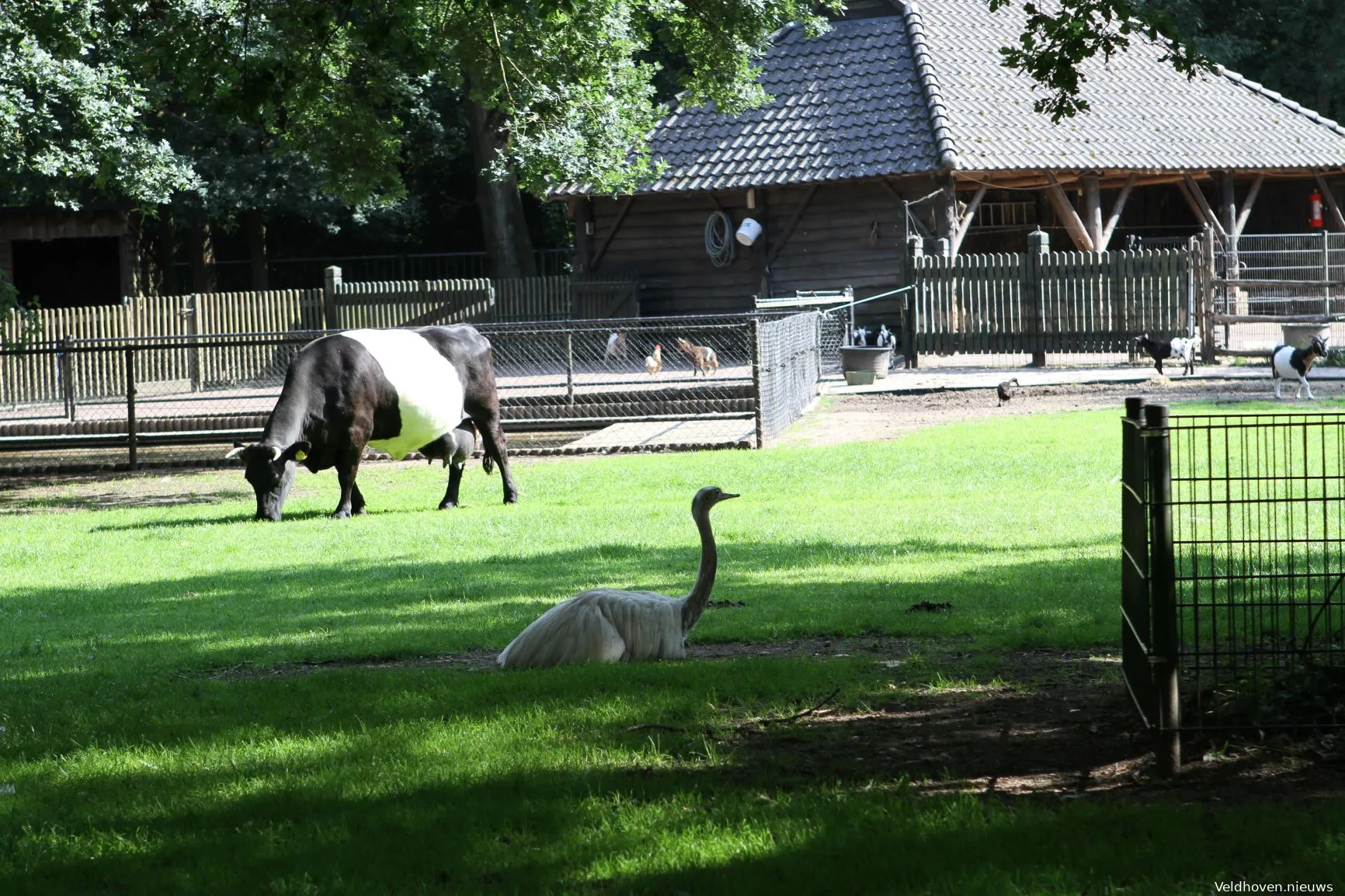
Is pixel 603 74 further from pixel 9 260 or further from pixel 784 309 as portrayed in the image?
pixel 9 260

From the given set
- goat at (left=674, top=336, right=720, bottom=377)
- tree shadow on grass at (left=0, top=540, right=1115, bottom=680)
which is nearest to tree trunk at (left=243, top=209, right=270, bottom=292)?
goat at (left=674, top=336, right=720, bottom=377)

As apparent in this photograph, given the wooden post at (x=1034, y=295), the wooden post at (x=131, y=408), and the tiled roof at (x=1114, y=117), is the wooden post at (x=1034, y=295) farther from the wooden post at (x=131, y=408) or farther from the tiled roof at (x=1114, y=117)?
the wooden post at (x=131, y=408)

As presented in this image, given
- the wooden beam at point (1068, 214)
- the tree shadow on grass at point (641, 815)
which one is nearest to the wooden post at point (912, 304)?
the wooden beam at point (1068, 214)

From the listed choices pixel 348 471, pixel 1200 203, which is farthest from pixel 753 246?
pixel 348 471

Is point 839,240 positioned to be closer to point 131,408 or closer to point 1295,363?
point 1295,363

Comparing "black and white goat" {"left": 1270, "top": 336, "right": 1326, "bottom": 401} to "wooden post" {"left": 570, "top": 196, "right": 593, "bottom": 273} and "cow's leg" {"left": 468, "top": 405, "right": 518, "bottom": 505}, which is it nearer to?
"cow's leg" {"left": 468, "top": 405, "right": 518, "bottom": 505}

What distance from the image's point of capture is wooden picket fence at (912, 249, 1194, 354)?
89.9 feet

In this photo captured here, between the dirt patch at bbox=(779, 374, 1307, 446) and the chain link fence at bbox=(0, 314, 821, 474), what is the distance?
24.0 inches

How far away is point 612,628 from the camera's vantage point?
780 centimetres

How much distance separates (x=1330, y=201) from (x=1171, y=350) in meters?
13.2

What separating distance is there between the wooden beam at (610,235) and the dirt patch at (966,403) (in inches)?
441

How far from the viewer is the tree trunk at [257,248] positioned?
135 ft

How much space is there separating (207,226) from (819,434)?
25915 mm

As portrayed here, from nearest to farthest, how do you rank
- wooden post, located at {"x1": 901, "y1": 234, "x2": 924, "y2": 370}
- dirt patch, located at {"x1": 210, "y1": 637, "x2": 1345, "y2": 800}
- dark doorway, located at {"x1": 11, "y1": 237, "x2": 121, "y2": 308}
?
1. dirt patch, located at {"x1": 210, "y1": 637, "x2": 1345, "y2": 800}
2. wooden post, located at {"x1": 901, "y1": 234, "x2": 924, "y2": 370}
3. dark doorway, located at {"x1": 11, "y1": 237, "x2": 121, "y2": 308}
